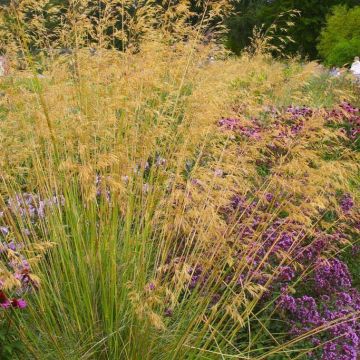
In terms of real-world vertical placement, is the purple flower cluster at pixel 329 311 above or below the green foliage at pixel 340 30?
above

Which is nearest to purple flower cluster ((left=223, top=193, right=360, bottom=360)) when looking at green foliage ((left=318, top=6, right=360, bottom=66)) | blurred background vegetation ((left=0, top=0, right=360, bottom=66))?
blurred background vegetation ((left=0, top=0, right=360, bottom=66))

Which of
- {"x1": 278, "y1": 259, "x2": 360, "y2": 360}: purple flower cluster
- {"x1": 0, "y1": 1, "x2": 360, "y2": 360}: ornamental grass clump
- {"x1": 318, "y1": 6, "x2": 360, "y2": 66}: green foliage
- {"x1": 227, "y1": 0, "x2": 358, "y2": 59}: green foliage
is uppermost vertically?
{"x1": 0, "y1": 1, "x2": 360, "y2": 360}: ornamental grass clump

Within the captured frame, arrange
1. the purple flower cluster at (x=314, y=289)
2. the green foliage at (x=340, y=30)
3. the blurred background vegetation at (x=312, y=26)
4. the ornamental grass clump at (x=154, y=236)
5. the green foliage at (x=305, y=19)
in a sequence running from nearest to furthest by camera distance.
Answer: the ornamental grass clump at (x=154, y=236), the purple flower cluster at (x=314, y=289), the blurred background vegetation at (x=312, y=26), the green foliage at (x=340, y=30), the green foliage at (x=305, y=19)

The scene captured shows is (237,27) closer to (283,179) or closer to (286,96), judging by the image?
(286,96)

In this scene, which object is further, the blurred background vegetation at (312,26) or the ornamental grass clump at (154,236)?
the blurred background vegetation at (312,26)

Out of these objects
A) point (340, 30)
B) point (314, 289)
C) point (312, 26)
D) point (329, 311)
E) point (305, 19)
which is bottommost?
point (312, 26)

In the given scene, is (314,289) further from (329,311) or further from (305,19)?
(305,19)

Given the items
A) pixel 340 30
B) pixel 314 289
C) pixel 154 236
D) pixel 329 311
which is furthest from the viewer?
pixel 340 30

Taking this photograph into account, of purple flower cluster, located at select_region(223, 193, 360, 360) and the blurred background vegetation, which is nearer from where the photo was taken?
purple flower cluster, located at select_region(223, 193, 360, 360)

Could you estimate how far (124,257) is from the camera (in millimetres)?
2561

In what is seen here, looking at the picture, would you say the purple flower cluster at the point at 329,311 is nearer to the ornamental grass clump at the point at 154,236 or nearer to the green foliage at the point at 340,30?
the ornamental grass clump at the point at 154,236

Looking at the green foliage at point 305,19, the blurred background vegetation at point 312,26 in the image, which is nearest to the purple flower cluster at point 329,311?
the blurred background vegetation at point 312,26

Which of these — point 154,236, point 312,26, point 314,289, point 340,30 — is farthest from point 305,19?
point 154,236

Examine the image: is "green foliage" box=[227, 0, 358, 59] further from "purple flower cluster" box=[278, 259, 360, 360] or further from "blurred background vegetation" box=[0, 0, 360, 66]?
"purple flower cluster" box=[278, 259, 360, 360]
